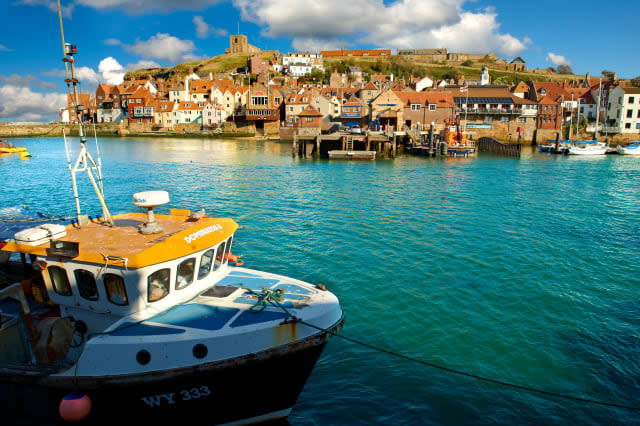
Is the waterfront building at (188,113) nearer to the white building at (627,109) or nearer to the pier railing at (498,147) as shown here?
the pier railing at (498,147)

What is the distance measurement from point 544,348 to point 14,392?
1374 centimetres

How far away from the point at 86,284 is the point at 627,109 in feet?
360

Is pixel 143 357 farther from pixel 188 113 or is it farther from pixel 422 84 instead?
pixel 188 113

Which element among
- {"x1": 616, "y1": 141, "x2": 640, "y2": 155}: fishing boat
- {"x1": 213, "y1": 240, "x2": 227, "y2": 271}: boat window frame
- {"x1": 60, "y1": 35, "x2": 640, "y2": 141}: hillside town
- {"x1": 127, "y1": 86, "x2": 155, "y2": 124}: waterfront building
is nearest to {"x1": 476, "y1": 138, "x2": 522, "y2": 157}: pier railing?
{"x1": 60, "y1": 35, "x2": 640, "y2": 141}: hillside town

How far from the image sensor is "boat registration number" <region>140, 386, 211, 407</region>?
761 cm

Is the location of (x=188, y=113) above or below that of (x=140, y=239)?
above

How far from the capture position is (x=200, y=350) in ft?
24.7

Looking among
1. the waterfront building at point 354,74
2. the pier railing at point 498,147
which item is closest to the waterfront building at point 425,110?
the pier railing at point 498,147

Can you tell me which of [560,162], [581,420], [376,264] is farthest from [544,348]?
[560,162]

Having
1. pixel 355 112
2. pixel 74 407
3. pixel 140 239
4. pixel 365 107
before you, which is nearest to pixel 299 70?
pixel 365 107

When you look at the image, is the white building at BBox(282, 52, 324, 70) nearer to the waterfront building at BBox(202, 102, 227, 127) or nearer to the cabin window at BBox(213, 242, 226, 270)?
the waterfront building at BBox(202, 102, 227, 127)

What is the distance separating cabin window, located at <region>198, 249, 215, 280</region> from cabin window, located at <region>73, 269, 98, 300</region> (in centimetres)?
220

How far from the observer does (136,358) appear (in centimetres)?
746

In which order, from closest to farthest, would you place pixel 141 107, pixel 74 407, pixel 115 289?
pixel 74 407, pixel 115 289, pixel 141 107
